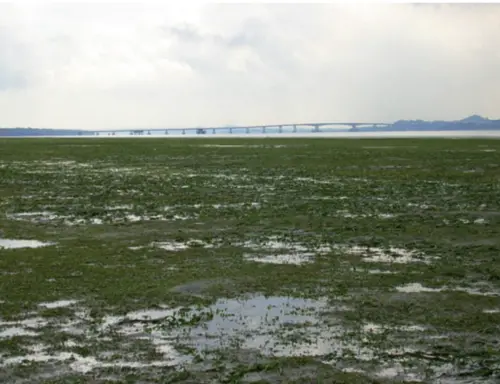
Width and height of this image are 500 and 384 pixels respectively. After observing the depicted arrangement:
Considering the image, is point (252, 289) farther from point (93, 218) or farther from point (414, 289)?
point (93, 218)

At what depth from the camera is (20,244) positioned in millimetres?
16609

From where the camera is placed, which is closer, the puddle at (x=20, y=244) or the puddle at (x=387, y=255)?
the puddle at (x=387, y=255)

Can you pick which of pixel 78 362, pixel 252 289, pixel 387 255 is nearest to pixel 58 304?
pixel 78 362

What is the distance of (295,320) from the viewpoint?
9898 mm

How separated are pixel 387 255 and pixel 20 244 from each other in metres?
9.25

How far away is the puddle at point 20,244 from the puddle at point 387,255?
25.0 feet

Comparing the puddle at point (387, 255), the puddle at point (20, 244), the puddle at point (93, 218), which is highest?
the puddle at point (93, 218)

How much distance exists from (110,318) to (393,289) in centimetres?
507

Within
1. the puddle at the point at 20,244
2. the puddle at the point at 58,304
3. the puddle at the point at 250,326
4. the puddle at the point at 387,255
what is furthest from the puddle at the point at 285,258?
the puddle at the point at 20,244

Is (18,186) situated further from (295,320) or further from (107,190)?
(295,320)

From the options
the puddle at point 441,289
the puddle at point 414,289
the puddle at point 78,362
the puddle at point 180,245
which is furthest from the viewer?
the puddle at point 180,245

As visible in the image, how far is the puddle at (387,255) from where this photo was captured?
46.9 ft

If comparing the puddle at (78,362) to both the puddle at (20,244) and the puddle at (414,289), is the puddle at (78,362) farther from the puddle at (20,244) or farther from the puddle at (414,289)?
the puddle at (20,244)

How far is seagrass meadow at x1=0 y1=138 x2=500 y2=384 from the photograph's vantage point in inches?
317
